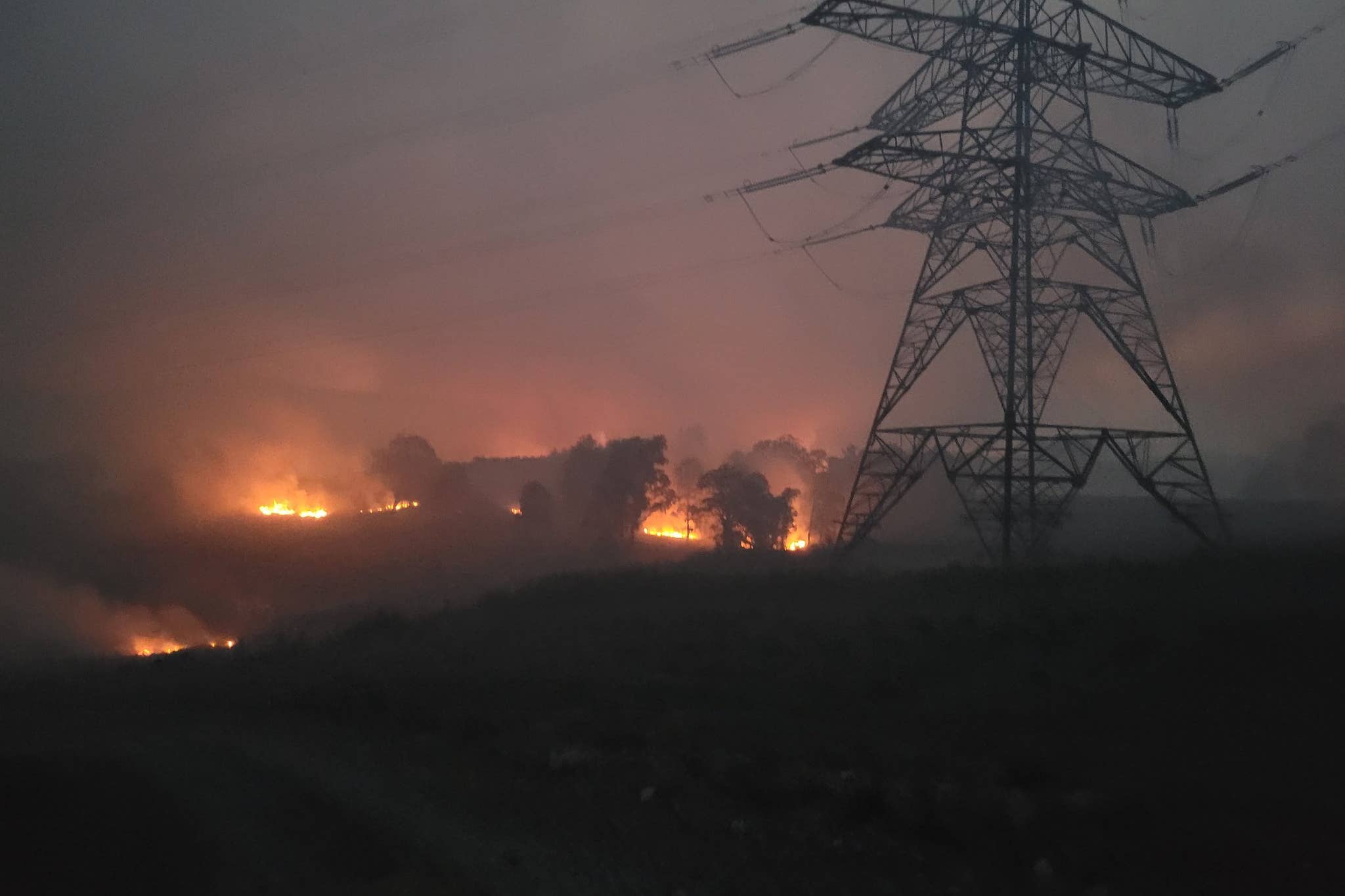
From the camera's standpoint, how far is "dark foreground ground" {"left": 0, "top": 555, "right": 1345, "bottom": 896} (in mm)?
8586

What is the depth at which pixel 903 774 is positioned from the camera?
10258mm

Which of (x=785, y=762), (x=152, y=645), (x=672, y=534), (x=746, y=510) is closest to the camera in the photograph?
(x=785, y=762)

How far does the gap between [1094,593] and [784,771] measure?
8987 millimetres

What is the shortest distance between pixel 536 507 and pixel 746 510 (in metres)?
19.6

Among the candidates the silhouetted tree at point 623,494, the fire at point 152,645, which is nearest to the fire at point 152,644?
the fire at point 152,645

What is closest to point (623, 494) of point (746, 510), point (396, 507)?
point (746, 510)

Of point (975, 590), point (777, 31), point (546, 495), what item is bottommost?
point (975, 590)

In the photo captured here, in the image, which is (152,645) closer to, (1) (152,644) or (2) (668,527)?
(1) (152,644)

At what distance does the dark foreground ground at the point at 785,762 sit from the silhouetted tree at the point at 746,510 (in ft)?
126

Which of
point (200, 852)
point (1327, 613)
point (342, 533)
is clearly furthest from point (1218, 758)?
point (342, 533)

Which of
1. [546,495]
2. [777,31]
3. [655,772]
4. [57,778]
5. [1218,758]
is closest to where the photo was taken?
[1218,758]

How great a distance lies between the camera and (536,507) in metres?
68.0

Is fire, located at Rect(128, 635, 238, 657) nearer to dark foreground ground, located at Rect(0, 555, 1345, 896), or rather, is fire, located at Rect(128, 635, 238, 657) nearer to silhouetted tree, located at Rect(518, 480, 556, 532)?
silhouetted tree, located at Rect(518, 480, 556, 532)

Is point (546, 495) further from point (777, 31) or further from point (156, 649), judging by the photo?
point (777, 31)
